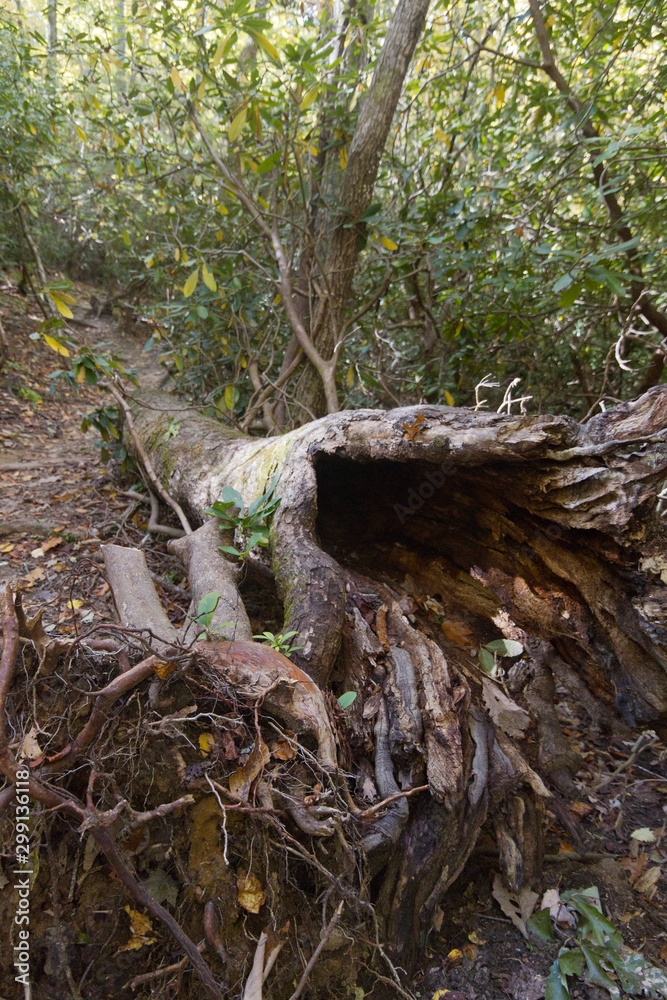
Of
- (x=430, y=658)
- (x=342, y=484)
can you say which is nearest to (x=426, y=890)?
(x=430, y=658)

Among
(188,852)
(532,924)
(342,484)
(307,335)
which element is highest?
(307,335)

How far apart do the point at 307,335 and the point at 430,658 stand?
303 centimetres

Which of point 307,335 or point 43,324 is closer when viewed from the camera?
point 43,324

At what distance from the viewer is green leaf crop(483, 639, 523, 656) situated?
6.57 ft

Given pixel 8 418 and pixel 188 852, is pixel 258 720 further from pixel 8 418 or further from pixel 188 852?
pixel 8 418

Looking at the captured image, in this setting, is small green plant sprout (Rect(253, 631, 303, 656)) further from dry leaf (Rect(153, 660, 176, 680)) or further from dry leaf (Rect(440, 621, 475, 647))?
dry leaf (Rect(440, 621, 475, 647))

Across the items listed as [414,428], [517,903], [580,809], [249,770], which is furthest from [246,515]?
[580,809]

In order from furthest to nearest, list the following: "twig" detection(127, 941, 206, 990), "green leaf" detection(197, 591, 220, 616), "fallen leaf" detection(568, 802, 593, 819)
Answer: "fallen leaf" detection(568, 802, 593, 819)
"green leaf" detection(197, 591, 220, 616)
"twig" detection(127, 941, 206, 990)

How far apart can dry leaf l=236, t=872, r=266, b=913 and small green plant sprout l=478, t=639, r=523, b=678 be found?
3.69 ft

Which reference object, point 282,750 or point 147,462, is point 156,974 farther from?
point 147,462

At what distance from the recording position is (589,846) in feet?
6.06

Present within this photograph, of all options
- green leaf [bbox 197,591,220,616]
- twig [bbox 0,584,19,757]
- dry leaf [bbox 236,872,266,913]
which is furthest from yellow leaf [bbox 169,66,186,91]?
dry leaf [bbox 236,872,266,913]

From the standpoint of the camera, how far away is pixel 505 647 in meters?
2.02

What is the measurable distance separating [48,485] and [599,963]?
4114 mm
